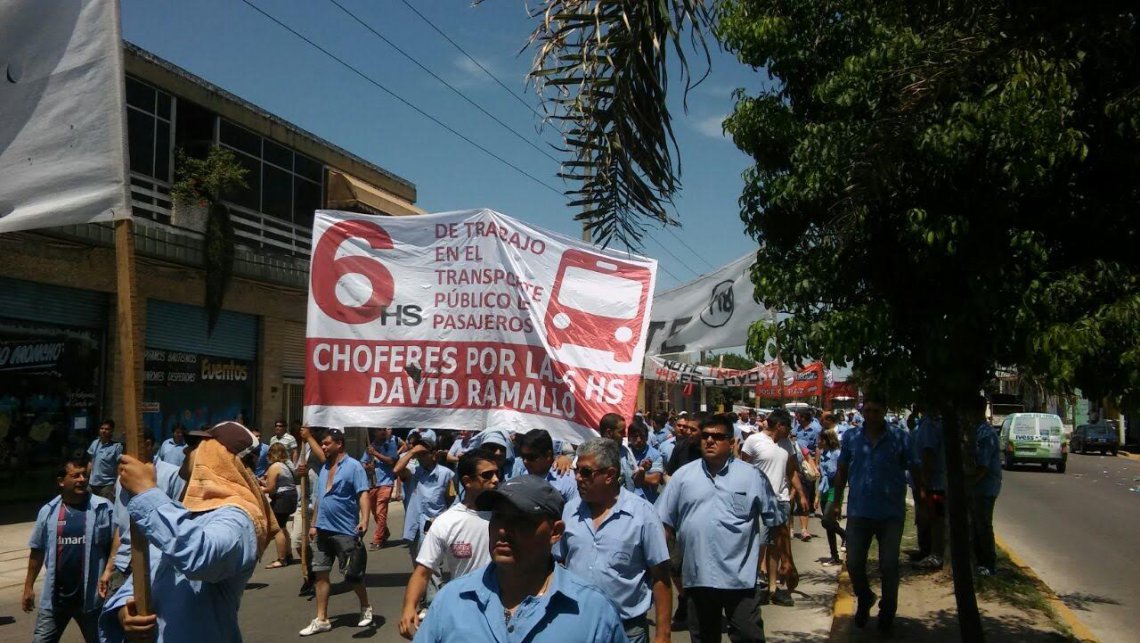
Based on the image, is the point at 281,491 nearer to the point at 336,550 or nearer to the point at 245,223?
the point at 336,550

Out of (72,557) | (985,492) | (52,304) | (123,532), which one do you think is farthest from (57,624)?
(52,304)

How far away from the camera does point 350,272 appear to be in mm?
7543

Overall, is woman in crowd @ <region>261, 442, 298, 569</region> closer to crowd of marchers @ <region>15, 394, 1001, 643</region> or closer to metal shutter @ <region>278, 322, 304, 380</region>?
crowd of marchers @ <region>15, 394, 1001, 643</region>

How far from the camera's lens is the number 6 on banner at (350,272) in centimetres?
741

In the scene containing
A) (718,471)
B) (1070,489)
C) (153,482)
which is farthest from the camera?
(1070,489)

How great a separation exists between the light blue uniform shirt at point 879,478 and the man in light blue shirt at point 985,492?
7.81 feet

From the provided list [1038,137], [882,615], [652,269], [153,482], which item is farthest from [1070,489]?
[153,482]

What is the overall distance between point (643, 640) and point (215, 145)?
61.8 ft

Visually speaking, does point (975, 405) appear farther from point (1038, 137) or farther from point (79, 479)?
point (79, 479)

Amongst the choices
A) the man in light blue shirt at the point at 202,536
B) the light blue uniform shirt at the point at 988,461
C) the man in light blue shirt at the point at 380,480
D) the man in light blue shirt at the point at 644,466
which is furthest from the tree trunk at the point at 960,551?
the man in light blue shirt at the point at 380,480

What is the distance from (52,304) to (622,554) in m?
15.5

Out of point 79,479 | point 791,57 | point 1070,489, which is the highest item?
point 791,57

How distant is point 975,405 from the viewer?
5.91 m

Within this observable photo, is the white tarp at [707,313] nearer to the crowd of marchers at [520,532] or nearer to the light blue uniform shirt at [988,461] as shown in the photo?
the crowd of marchers at [520,532]
